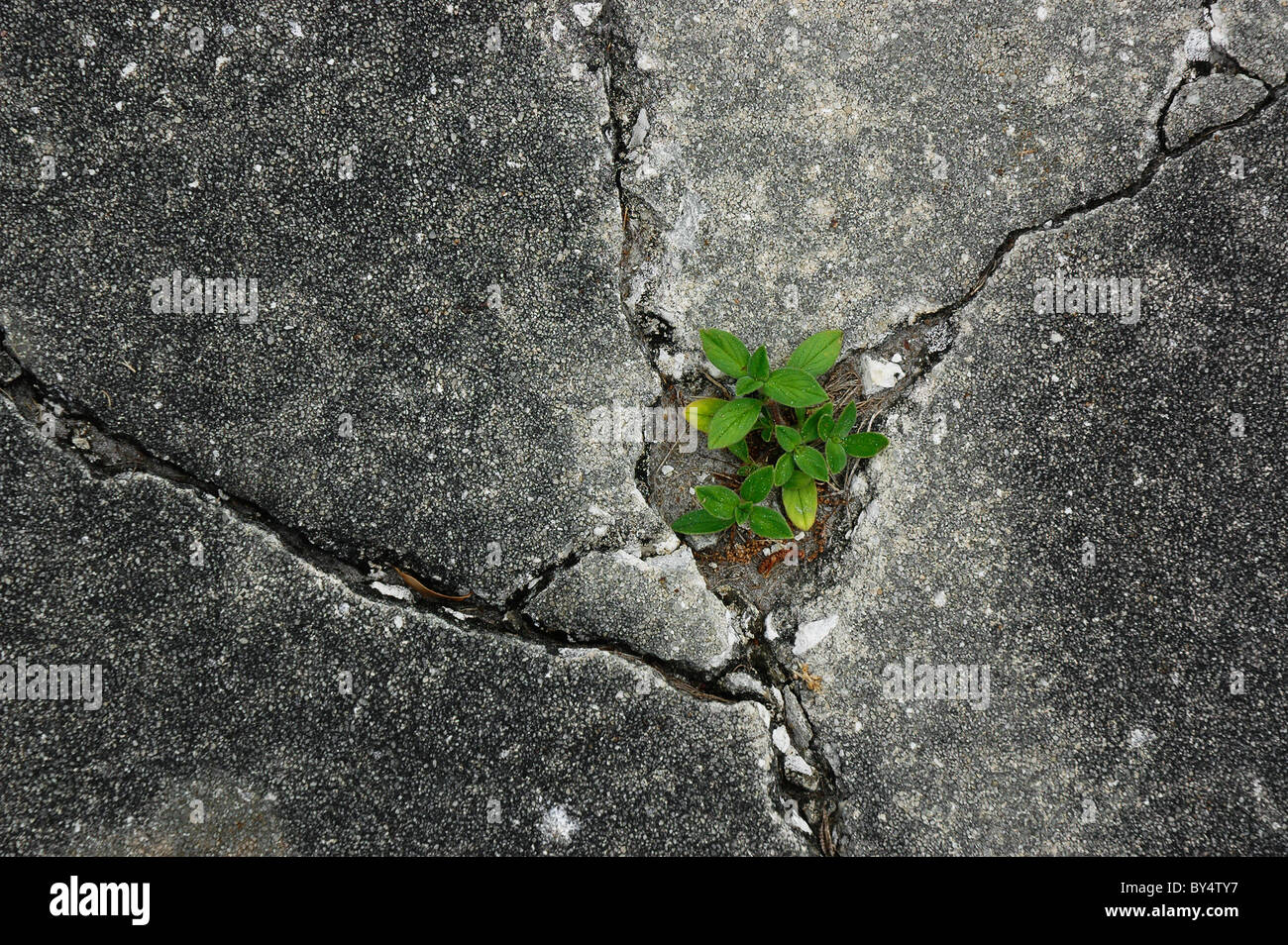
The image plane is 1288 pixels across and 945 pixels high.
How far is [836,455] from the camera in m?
2.00

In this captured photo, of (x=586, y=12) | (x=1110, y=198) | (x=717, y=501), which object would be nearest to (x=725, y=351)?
(x=717, y=501)

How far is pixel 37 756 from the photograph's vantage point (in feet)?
6.42


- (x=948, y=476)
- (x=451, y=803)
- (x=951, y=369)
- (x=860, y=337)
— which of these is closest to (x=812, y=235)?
(x=860, y=337)

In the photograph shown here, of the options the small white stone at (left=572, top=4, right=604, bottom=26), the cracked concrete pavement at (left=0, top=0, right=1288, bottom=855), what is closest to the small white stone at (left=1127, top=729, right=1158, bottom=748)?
the cracked concrete pavement at (left=0, top=0, right=1288, bottom=855)

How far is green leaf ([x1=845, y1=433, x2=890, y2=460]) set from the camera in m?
2.00

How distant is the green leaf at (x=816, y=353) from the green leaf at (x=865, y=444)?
196 millimetres

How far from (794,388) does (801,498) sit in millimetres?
287

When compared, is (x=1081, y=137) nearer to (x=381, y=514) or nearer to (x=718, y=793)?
(x=718, y=793)

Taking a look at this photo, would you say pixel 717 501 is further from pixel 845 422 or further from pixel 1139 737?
pixel 1139 737

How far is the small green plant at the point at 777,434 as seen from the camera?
198 cm

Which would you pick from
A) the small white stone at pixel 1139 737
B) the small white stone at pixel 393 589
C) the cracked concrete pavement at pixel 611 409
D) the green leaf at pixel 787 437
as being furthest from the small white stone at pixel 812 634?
the small white stone at pixel 393 589

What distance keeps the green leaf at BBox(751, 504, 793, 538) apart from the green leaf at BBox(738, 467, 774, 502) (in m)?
0.03

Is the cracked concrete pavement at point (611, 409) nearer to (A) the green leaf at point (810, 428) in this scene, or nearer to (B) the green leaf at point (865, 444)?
(B) the green leaf at point (865, 444)

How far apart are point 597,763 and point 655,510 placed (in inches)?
26.2
